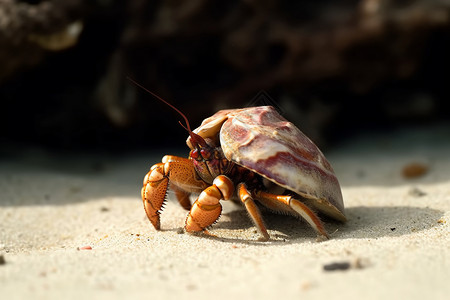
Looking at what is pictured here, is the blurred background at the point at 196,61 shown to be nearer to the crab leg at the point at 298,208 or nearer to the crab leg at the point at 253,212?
the crab leg at the point at 298,208

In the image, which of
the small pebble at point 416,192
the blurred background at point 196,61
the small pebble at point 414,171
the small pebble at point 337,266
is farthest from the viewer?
the blurred background at point 196,61

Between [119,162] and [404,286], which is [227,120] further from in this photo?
[119,162]

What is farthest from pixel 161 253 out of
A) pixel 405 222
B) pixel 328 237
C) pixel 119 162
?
pixel 119 162

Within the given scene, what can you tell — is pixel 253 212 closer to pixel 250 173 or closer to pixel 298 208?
pixel 298 208

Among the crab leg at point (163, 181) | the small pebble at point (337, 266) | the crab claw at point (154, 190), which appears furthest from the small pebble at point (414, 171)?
the small pebble at point (337, 266)

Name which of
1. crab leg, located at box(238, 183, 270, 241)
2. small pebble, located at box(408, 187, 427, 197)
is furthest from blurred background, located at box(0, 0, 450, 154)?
crab leg, located at box(238, 183, 270, 241)

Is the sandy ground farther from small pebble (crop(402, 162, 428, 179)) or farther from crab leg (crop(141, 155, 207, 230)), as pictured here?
crab leg (crop(141, 155, 207, 230))
